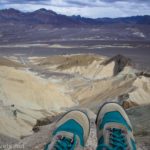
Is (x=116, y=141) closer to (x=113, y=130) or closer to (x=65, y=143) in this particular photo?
(x=113, y=130)

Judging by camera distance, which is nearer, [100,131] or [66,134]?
[66,134]

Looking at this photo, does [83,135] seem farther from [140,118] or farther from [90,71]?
[90,71]

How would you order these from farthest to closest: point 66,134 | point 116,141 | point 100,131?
point 100,131
point 66,134
point 116,141

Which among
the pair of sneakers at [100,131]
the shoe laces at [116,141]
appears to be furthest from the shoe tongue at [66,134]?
the shoe laces at [116,141]

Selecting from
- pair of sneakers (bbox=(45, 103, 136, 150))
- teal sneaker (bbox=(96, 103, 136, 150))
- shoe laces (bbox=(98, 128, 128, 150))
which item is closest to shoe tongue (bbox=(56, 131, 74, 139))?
pair of sneakers (bbox=(45, 103, 136, 150))

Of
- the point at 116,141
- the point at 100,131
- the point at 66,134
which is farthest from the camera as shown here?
the point at 100,131

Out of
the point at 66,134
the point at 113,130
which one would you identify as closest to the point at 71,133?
the point at 66,134

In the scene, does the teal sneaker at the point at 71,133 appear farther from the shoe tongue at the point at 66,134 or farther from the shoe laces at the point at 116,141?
the shoe laces at the point at 116,141
